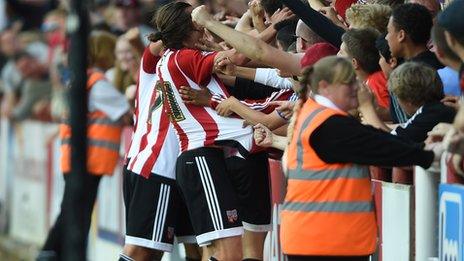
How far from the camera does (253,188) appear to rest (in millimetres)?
9500

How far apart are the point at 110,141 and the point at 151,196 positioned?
126 inches

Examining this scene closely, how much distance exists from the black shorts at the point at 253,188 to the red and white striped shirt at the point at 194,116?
0.17 m

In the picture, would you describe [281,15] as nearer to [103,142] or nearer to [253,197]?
[253,197]

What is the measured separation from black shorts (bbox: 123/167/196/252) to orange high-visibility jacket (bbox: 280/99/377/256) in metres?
2.36

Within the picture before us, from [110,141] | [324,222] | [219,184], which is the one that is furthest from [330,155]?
[110,141]

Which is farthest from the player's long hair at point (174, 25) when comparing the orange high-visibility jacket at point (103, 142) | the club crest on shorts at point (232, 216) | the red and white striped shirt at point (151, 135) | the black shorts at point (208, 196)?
the orange high-visibility jacket at point (103, 142)

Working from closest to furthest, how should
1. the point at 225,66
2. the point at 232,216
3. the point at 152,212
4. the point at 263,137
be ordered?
1. the point at 263,137
2. the point at 225,66
3. the point at 232,216
4. the point at 152,212

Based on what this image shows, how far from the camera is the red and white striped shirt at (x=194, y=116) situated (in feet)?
29.8

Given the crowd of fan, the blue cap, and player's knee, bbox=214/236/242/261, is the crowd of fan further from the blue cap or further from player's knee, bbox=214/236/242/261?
player's knee, bbox=214/236/242/261

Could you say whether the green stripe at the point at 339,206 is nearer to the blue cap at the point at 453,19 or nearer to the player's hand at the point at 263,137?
the blue cap at the point at 453,19

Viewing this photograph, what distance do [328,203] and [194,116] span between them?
2.25 meters

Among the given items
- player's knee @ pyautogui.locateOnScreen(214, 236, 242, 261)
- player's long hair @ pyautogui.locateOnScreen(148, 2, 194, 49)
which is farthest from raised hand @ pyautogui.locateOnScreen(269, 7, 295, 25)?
player's knee @ pyautogui.locateOnScreen(214, 236, 242, 261)

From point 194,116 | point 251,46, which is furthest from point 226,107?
point 251,46

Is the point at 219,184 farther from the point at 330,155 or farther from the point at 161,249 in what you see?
the point at 330,155
